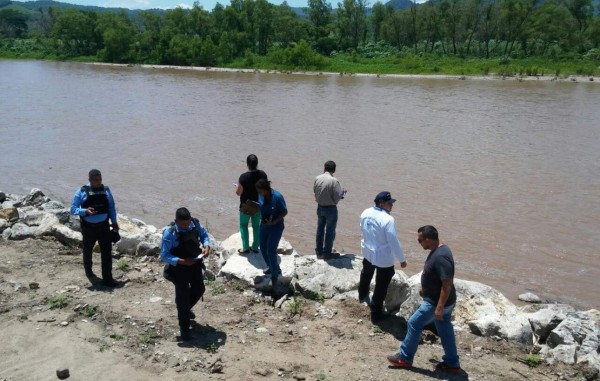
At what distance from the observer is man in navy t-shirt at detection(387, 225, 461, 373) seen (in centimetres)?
543

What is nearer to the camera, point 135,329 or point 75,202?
point 135,329

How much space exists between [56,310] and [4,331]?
2.13 ft

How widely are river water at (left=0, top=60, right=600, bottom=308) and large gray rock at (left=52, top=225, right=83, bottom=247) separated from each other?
3224 millimetres

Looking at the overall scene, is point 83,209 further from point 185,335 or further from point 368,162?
point 368,162

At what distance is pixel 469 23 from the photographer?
8512cm

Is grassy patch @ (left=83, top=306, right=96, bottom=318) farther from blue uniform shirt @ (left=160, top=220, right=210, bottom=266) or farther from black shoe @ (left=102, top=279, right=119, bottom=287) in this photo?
blue uniform shirt @ (left=160, top=220, right=210, bottom=266)

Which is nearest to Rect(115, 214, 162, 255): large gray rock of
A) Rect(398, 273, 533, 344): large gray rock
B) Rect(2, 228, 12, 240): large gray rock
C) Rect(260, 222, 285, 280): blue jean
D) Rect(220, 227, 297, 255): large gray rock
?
Rect(220, 227, 297, 255): large gray rock

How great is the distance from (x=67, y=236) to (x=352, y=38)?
91096 mm

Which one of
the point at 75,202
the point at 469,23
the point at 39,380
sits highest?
the point at 469,23

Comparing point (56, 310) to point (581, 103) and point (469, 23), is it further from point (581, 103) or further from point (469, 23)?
point (469, 23)

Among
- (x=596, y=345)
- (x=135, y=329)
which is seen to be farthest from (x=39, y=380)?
(x=596, y=345)

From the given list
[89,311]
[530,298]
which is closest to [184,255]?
[89,311]

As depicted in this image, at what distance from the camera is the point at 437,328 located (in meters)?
5.68

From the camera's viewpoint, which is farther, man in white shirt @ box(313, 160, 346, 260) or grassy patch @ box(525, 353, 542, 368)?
man in white shirt @ box(313, 160, 346, 260)
